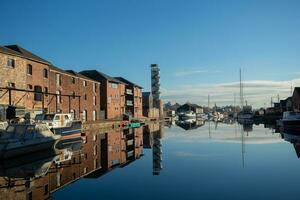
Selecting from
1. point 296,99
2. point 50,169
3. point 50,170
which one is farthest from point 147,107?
point 50,170

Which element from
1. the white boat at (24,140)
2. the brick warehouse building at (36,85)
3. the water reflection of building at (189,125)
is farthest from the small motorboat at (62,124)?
the water reflection of building at (189,125)

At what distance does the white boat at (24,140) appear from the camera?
22473mm

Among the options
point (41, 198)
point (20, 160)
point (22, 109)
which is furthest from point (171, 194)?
point (22, 109)

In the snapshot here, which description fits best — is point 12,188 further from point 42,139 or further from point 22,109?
point 22,109

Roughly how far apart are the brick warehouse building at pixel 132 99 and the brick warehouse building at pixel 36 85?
25.9 metres

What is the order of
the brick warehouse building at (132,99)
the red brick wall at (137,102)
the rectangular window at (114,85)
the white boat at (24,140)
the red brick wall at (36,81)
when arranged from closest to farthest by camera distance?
the white boat at (24,140) → the red brick wall at (36,81) → the rectangular window at (114,85) → the brick warehouse building at (132,99) → the red brick wall at (137,102)

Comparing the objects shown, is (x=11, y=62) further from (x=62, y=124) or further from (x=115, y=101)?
(x=115, y=101)

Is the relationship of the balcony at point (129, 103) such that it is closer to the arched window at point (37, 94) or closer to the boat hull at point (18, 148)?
the arched window at point (37, 94)

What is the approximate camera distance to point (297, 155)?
2556cm

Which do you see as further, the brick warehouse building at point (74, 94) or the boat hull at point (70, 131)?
the brick warehouse building at point (74, 94)

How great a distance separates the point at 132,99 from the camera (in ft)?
322

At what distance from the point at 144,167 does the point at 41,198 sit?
9.03 metres

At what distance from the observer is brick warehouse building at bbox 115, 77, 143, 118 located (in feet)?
311

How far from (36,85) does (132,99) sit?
5211 centimetres
